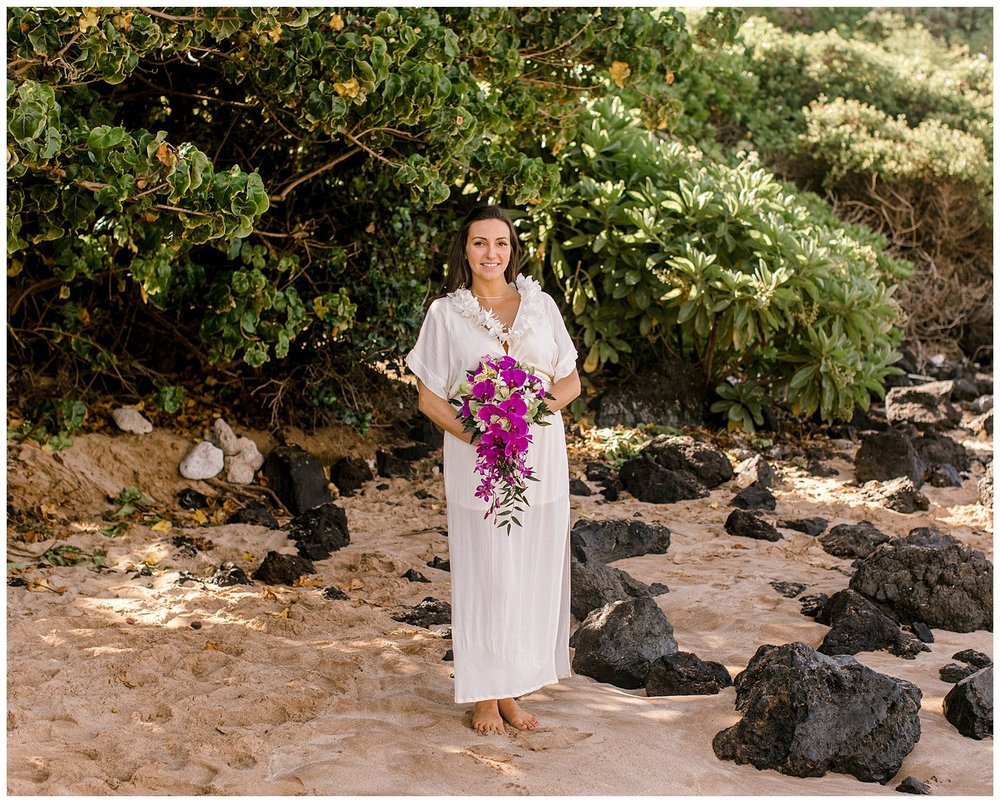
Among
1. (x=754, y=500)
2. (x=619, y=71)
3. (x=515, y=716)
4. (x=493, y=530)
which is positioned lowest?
(x=515, y=716)

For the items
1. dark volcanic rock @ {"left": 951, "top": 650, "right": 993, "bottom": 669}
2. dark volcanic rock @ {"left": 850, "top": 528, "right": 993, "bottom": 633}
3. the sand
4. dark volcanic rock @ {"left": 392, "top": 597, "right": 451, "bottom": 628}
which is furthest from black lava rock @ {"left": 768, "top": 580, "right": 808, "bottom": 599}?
dark volcanic rock @ {"left": 392, "top": 597, "right": 451, "bottom": 628}

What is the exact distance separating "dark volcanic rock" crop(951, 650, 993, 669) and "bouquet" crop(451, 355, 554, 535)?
7.15 feet

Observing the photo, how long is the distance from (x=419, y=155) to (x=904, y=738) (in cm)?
403

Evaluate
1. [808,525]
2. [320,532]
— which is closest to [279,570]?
[320,532]

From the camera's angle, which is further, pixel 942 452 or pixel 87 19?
pixel 942 452

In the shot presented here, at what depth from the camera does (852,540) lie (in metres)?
6.28

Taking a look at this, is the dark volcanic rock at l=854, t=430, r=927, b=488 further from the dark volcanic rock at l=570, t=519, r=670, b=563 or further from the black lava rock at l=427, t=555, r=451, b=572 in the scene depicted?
the black lava rock at l=427, t=555, r=451, b=572

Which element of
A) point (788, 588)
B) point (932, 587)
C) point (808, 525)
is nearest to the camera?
point (932, 587)

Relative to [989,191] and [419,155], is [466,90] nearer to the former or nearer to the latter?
[419,155]

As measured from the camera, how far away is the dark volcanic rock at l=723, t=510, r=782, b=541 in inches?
257

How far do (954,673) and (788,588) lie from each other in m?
1.19

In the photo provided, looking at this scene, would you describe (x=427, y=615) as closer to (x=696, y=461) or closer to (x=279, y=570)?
(x=279, y=570)

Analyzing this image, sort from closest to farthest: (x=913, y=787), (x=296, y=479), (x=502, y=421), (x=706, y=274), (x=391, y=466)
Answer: (x=913, y=787), (x=502, y=421), (x=296, y=479), (x=391, y=466), (x=706, y=274)

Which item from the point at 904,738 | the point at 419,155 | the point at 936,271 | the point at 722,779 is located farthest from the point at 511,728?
the point at 936,271
